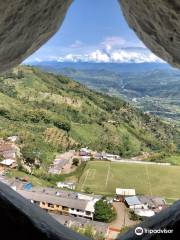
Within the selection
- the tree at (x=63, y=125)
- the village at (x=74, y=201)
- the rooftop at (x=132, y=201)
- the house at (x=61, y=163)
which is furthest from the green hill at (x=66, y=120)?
the rooftop at (x=132, y=201)

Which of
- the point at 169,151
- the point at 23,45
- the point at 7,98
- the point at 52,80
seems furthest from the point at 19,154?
the point at 23,45

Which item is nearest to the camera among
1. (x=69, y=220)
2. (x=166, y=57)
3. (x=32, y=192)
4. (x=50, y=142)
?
(x=166, y=57)

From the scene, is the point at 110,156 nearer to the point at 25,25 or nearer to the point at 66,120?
the point at 66,120

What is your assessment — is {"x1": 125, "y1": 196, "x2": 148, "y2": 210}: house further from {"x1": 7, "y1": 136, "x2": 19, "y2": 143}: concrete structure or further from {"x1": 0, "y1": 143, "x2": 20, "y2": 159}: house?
{"x1": 7, "y1": 136, "x2": 19, "y2": 143}: concrete structure

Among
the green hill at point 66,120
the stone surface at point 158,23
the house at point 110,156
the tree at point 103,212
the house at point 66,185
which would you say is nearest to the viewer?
the stone surface at point 158,23

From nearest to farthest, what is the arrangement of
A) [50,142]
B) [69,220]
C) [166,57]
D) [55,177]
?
1. [166,57]
2. [69,220]
3. [55,177]
4. [50,142]

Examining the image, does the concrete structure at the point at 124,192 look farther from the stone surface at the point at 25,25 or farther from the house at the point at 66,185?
the stone surface at the point at 25,25

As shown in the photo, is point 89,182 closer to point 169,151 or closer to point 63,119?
point 63,119
